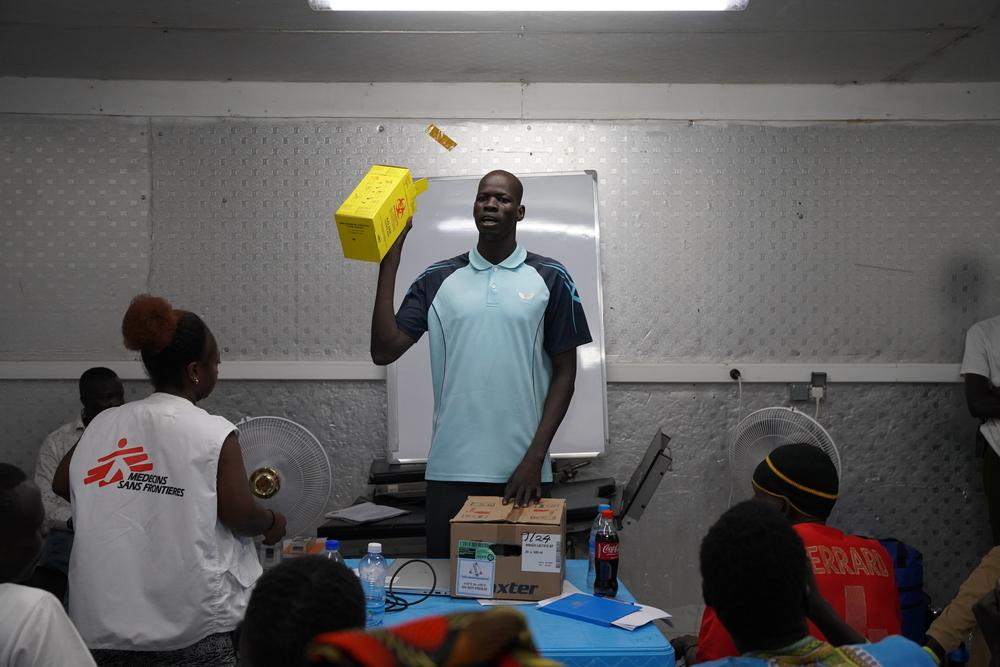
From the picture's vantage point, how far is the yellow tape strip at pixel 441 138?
15.4 ft

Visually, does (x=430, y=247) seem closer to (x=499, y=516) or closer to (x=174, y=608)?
(x=499, y=516)

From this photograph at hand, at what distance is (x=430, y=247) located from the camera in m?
4.59

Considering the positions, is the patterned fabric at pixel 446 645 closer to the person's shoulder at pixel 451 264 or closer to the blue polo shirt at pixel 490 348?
the blue polo shirt at pixel 490 348

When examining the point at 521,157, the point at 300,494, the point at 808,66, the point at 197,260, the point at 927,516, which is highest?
the point at 808,66

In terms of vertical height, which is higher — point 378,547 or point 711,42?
point 711,42

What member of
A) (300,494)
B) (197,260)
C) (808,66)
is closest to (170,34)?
(197,260)

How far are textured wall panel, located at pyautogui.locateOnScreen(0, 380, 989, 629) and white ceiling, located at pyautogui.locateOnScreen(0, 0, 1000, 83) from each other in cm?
157

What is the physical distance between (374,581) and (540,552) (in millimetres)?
474

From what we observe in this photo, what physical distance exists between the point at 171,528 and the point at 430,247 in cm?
265

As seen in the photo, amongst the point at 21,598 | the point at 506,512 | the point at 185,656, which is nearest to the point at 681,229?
the point at 506,512

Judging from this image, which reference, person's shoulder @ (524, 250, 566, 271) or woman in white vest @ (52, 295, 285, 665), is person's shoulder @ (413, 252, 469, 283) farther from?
woman in white vest @ (52, 295, 285, 665)

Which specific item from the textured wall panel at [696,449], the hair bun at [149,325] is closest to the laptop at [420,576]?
the hair bun at [149,325]

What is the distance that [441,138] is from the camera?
4.70 m

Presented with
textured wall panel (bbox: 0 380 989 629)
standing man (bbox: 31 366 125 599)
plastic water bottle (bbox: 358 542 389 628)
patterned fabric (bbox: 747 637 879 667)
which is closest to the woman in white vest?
plastic water bottle (bbox: 358 542 389 628)
